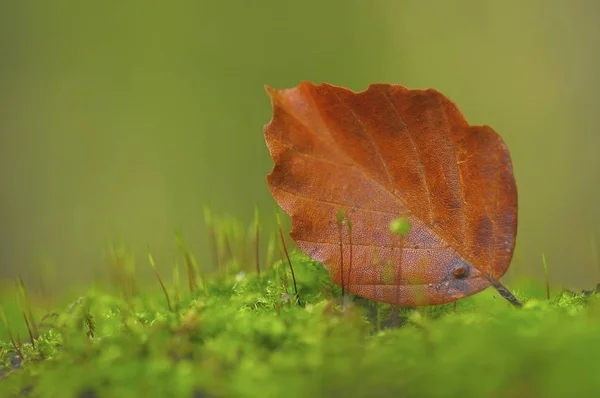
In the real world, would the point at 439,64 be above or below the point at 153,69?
below

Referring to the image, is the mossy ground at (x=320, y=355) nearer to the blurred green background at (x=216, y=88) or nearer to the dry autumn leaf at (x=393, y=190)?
the dry autumn leaf at (x=393, y=190)

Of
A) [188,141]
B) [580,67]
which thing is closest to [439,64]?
[580,67]

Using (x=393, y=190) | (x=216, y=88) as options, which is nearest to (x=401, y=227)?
(x=393, y=190)

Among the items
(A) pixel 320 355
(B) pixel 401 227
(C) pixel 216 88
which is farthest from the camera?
(C) pixel 216 88

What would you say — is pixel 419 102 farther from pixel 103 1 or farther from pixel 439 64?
pixel 103 1

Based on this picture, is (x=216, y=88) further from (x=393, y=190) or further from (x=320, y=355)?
(x=320, y=355)

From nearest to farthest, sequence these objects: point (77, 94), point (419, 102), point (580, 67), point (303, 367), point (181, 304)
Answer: point (303, 367) < point (419, 102) < point (181, 304) < point (580, 67) < point (77, 94)
